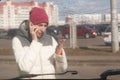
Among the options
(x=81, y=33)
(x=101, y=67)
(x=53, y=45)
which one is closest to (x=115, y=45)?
(x=101, y=67)

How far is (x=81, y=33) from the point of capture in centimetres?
4562

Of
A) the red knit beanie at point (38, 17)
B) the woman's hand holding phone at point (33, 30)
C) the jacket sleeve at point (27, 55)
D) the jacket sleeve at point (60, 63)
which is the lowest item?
the jacket sleeve at point (60, 63)

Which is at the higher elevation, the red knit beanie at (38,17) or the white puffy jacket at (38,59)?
the red knit beanie at (38,17)

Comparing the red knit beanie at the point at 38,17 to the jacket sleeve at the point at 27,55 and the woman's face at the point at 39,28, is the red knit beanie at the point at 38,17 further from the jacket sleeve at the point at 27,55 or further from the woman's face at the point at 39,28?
the jacket sleeve at the point at 27,55

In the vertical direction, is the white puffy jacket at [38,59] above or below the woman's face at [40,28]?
below

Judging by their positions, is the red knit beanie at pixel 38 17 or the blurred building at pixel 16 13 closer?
the red knit beanie at pixel 38 17

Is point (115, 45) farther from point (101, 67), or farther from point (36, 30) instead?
point (36, 30)

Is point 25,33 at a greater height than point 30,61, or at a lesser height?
greater

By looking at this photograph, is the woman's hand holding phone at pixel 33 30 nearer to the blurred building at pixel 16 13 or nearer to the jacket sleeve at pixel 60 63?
the jacket sleeve at pixel 60 63

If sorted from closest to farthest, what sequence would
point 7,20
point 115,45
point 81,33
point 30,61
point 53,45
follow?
point 30,61 → point 53,45 → point 115,45 → point 7,20 → point 81,33

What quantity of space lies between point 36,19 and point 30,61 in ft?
1.17

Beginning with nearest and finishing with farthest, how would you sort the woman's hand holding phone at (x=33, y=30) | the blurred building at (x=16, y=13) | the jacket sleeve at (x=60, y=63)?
the woman's hand holding phone at (x=33, y=30) < the jacket sleeve at (x=60, y=63) < the blurred building at (x=16, y=13)

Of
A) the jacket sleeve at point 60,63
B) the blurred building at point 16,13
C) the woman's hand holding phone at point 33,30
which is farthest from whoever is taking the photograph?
the blurred building at point 16,13

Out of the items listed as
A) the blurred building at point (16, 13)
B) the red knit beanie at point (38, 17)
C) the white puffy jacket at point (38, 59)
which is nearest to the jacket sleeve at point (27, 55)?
the white puffy jacket at point (38, 59)
